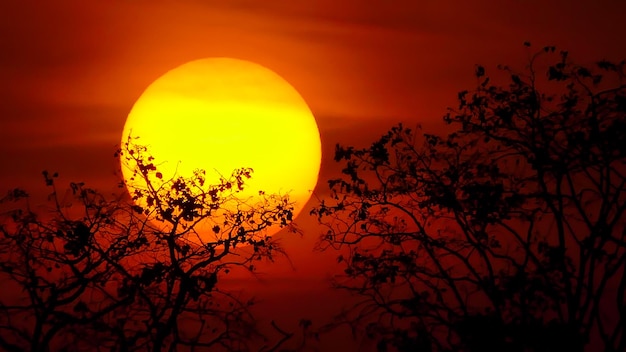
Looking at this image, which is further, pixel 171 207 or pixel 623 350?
pixel 171 207

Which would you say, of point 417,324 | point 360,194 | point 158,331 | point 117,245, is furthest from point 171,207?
point 417,324

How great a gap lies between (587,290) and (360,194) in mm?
3005

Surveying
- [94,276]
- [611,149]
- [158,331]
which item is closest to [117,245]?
[94,276]

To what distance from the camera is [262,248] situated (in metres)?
12.0

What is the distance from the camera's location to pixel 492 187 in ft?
37.4

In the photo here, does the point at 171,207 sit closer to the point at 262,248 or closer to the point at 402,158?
the point at 262,248

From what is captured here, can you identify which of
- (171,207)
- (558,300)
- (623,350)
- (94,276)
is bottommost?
(623,350)

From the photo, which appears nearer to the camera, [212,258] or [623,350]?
→ [623,350]

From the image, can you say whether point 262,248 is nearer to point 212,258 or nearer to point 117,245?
point 212,258

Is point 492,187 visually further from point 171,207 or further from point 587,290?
point 171,207

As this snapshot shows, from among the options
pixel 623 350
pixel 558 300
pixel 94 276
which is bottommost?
pixel 623 350

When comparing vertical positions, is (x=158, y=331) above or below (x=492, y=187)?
below

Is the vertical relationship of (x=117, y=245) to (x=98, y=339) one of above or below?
above

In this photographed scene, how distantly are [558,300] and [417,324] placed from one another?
5.68 ft
